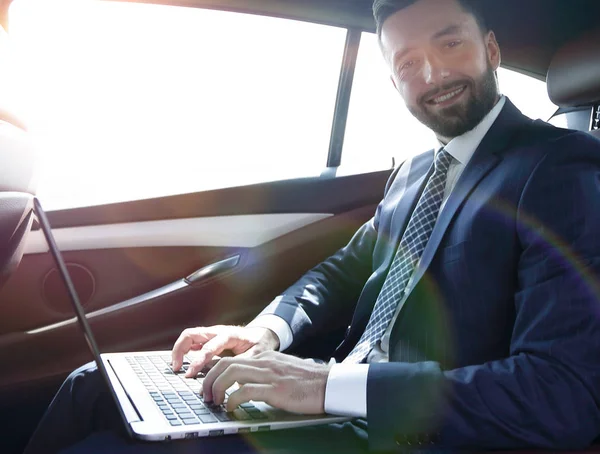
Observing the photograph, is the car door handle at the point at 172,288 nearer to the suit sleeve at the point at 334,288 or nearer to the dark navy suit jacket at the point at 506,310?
the suit sleeve at the point at 334,288

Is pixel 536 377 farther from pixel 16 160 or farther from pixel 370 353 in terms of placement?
pixel 16 160

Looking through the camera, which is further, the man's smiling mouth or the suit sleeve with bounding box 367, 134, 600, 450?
the man's smiling mouth

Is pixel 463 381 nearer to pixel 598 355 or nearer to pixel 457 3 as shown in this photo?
pixel 598 355

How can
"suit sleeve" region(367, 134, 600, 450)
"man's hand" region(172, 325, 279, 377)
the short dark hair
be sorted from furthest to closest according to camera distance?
the short dark hair → "man's hand" region(172, 325, 279, 377) → "suit sleeve" region(367, 134, 600, 450)

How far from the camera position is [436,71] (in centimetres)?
150

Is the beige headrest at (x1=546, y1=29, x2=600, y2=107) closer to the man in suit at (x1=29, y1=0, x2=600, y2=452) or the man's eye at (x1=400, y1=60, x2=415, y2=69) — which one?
the man in suit at (x1=29, y1=0, x2=600, y2=452)

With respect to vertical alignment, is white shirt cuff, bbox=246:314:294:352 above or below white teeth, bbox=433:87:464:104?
below

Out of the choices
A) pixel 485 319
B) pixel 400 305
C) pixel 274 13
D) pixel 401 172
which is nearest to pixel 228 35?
pixel 274 13

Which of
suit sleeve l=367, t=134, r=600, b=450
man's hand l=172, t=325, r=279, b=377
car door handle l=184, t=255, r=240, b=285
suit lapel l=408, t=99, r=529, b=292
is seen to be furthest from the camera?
car door handle l=184, t=255, r=240, b=285

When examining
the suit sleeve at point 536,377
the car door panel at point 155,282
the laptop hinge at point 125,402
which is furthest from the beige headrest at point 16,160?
the car door panel at point 155,282

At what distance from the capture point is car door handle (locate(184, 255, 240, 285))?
2164 millimetres

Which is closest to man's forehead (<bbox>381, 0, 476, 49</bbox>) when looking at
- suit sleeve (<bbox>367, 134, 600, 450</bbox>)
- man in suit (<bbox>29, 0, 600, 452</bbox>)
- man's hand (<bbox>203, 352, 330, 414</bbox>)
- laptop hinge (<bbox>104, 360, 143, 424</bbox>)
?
man in suit (<bbox>29, 0, 600, 452</bbox>)

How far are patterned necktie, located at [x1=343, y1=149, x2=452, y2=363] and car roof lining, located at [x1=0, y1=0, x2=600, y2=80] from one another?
2.94 ft

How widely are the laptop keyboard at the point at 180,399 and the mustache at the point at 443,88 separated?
0.77 meters
